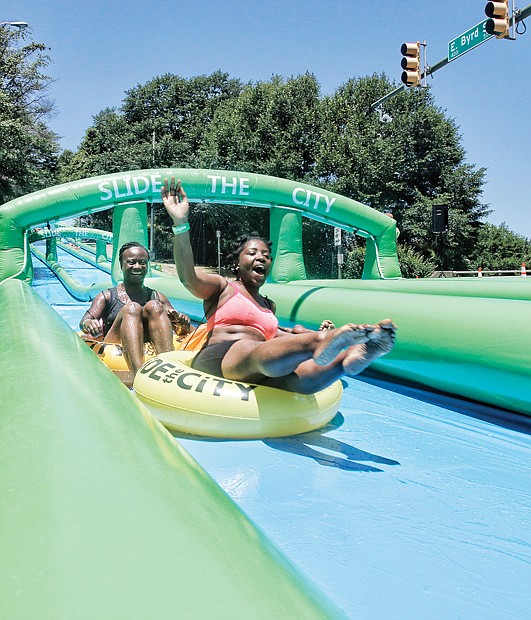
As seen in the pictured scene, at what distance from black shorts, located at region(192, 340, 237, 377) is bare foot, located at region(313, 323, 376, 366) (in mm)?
723

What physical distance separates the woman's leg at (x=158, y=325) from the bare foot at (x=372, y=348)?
1590mm

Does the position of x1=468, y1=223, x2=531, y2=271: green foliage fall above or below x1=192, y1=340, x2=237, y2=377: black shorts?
above

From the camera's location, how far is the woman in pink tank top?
179cm

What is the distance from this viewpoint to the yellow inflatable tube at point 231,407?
7.29 feet

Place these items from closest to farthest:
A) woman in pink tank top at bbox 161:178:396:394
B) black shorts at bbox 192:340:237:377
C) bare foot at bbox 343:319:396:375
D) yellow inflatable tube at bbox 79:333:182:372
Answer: bare foot at bbox 343:319:396:375
woman in pink tank top at bbox 161:178:396:394
black shorts at bbox 192:340:237:377
yellow inflatable tube at bbox 79:333:182:372

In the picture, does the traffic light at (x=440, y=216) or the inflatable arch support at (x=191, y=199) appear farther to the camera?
the traffic light at (x=440, y=216)

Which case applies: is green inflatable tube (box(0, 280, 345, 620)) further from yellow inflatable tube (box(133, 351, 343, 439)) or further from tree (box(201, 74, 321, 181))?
tree (box(201, 74, 321, 181))

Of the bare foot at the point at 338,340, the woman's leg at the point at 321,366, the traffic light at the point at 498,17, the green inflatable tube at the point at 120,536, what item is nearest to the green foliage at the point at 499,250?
the traffic light at the point at 498,17

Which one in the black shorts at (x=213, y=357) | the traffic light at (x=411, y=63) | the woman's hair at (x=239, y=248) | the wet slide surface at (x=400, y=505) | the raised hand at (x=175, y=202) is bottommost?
the wet slide surface at (x=400, y=505)

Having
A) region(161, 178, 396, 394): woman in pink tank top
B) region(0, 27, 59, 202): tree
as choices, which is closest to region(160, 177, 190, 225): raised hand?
region(161, 178, 396, 394): woman in pink tank top

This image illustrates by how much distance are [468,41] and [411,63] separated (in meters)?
0.79

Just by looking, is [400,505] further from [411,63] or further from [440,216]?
[440,216]

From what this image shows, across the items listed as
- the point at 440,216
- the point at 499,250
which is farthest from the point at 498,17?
the point at 499,250

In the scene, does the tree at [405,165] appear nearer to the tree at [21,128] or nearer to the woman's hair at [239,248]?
the tree at [21,128]
